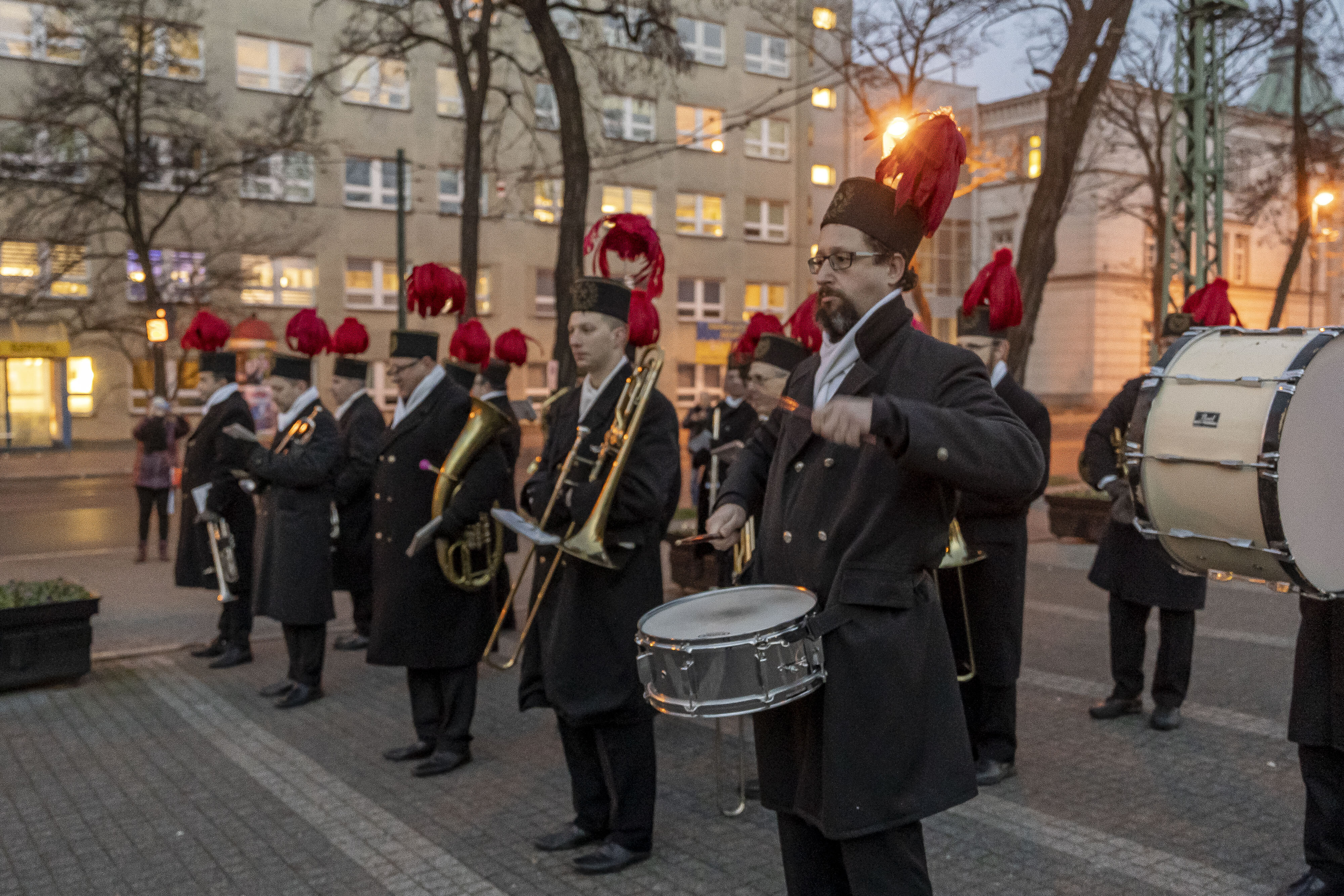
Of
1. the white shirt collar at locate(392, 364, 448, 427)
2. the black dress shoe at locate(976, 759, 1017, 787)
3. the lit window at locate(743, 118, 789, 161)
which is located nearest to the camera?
the black dress shoe at locate(976, 759, 1017, 787)

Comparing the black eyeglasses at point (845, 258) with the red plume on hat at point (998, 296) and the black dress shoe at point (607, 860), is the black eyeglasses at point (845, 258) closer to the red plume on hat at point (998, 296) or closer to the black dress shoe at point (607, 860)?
the black dress shoe at point (607, 860)

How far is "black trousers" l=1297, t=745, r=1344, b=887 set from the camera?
4.10 meters

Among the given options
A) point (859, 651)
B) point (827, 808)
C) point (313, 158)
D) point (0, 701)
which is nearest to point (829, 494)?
point (859, 651)

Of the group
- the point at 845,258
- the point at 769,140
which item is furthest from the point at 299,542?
the point at 769,140

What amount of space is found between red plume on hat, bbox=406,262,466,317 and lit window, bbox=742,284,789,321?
36.6 metres

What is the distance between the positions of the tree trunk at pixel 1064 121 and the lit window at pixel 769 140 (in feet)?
99.2

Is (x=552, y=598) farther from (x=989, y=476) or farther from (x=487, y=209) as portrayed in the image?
(x=487, y=209)

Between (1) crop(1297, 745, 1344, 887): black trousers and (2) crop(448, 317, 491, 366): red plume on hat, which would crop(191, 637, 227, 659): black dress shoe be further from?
(1) crop(1297, 745, 1344, 887): black trousers

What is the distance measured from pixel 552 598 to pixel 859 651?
2.26m

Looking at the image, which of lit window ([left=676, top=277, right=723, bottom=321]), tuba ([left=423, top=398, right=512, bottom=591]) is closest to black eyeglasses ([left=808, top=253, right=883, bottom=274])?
tuba ([left=423, top=398, right=512, bottom=591])

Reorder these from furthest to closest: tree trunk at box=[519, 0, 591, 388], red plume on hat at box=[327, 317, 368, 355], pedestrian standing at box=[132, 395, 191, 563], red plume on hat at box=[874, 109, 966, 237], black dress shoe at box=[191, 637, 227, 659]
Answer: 1. pedestrian standing at box=[132, 395, 191, 563]
2. tree trunk at box=[519, 0, 591, 388]
3. black dress shoe at box=[191, 637, 227, 659]
4. red plume on hat at box=[327, 317, 368, 355]
5. red plume on hat at box=[874, 109, 966, 237]

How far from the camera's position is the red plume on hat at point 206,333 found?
9023 millimetres

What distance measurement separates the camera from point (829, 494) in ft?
9.89

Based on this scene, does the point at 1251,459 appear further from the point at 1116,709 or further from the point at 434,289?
the point at 434,289
